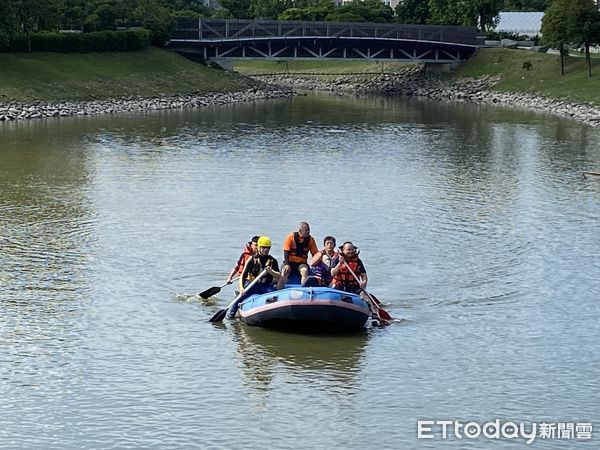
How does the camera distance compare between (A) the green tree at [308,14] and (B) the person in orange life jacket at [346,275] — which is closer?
(B) the person in orange life jacket at [346,275]

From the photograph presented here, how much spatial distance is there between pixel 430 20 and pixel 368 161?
296ft

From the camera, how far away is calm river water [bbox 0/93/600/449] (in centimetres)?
2281

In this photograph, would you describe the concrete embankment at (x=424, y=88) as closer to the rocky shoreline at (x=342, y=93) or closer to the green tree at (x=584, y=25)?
the rocky shoreline at (x=342, y=93)

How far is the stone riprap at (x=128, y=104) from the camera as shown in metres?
81.2

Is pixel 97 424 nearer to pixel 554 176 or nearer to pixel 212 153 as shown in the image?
pixel 554 176

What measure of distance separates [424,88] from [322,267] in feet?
317

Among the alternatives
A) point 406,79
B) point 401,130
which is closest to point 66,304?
point 401,130

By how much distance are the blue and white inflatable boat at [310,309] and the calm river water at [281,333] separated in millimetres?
359

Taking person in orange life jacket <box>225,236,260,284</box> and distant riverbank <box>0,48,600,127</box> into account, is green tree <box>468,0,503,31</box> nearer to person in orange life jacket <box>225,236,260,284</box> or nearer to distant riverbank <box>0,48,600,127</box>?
distant riverbank <box>0,48,600,127</box>

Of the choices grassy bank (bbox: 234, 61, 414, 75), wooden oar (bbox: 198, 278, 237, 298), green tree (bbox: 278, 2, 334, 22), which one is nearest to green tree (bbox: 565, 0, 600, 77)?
grassy bank (bbox: 234, 61, 414, 75)

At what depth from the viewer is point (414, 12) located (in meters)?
155

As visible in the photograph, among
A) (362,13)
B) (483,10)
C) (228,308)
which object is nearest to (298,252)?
(228,308)

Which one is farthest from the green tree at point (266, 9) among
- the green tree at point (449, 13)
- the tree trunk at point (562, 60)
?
the tree trunk at point (562, 60)

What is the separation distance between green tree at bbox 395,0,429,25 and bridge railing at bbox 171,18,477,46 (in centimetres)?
2416
